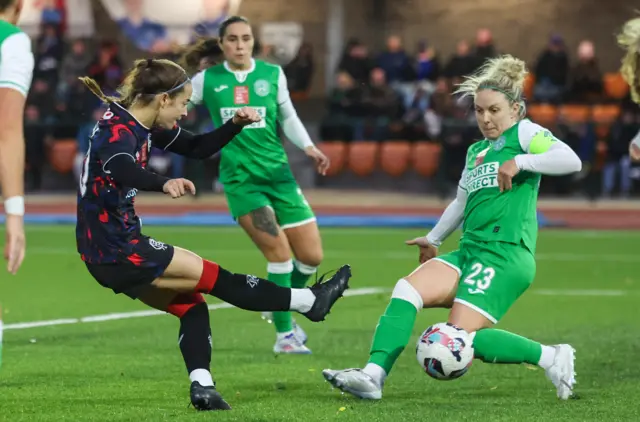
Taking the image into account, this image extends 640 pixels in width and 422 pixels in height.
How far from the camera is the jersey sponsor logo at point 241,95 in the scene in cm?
945

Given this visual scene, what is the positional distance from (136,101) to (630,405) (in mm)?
2909

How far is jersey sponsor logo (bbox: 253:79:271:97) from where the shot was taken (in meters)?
9.50

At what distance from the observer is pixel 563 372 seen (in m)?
6.86

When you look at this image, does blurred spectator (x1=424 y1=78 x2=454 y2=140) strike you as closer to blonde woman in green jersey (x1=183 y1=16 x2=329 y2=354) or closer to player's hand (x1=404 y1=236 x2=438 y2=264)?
blonde woman in green jersey (x1=183 y1=16 x2=329 y2=354)

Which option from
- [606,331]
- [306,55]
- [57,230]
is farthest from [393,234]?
[606,331]

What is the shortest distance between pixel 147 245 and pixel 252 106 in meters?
3.07

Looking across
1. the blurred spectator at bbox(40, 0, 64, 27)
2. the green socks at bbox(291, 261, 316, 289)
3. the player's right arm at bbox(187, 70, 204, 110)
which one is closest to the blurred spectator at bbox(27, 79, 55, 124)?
the blurred spectator at bbox(40, 0, 64, 27)

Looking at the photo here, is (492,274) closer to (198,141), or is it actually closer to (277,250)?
(198,141)

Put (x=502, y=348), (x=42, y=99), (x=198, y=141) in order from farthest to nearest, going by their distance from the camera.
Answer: (x=42, y=99) < (x=198, y=141) < (x=502, y=348)

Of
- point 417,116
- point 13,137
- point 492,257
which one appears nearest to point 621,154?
point 417,116

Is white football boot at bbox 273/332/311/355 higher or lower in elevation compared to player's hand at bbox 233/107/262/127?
lower

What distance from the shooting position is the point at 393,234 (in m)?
18.6

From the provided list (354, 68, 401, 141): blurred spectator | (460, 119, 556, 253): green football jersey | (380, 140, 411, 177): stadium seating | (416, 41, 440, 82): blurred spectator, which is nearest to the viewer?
(460, 119, 556, 253): green football jersey

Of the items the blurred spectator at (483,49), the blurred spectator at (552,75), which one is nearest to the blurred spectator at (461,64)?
the blurred spectator at (483,49)
